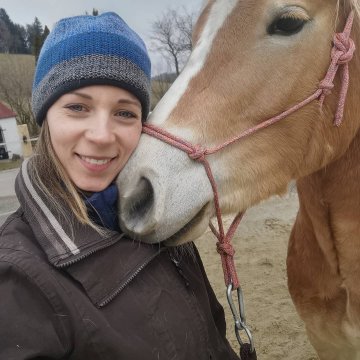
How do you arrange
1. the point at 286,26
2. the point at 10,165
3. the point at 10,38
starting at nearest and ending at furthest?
the point at 286,26 < the point at 10,165 < the point at 10,38

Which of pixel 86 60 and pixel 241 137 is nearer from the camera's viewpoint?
pixel 86 60

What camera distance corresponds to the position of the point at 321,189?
6.55ft

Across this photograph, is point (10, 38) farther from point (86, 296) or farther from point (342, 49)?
point (86, 296)

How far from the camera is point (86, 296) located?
1.20m

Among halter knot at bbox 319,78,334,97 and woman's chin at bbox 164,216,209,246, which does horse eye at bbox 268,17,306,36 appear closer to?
halter knot at bbox 319,78,334,97

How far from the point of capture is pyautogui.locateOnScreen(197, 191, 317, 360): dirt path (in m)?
3.56

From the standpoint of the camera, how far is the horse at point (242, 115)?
145 cm

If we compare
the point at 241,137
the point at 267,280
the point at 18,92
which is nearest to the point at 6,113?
the point at 18,92

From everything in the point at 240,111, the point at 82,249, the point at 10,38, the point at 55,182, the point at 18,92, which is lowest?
the point at 82,249

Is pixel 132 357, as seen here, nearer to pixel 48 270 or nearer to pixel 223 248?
pixel 48 270

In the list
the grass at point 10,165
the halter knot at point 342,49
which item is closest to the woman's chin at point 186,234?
the halter knot at point 342,49

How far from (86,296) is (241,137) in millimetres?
834

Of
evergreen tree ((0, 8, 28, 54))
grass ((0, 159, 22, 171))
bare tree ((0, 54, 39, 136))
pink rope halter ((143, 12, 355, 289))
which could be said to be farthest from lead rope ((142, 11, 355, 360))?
evergreen tree ((0, 8, 28, 54))

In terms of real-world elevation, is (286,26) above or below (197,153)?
above
